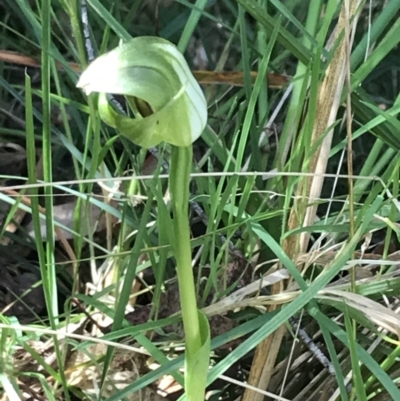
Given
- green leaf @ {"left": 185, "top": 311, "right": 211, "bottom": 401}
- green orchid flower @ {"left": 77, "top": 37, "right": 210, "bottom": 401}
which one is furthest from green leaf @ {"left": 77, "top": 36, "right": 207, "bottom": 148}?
green leaf @ {"left": 185, "top": 311, "right": 211, "bottom": 401}

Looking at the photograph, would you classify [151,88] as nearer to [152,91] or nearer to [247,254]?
[152,91]

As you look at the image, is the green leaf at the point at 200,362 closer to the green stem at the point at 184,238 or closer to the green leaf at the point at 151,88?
the green stem at the point at 184,238

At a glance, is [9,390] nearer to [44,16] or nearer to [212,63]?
[44,16]

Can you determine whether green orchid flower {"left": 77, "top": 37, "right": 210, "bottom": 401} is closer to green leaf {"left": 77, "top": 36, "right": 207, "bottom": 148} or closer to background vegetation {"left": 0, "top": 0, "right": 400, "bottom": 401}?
green leaf {"left": 77, "top": 36, "right": 207, "bottom": 148}

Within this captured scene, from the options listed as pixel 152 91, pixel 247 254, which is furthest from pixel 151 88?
pixel 247 254

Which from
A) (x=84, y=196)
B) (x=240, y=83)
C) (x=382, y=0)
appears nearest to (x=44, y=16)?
(x=84, y=196)

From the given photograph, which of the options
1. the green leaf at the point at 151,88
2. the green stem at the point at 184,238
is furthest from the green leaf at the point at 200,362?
the green leaf at the point at 151,88
